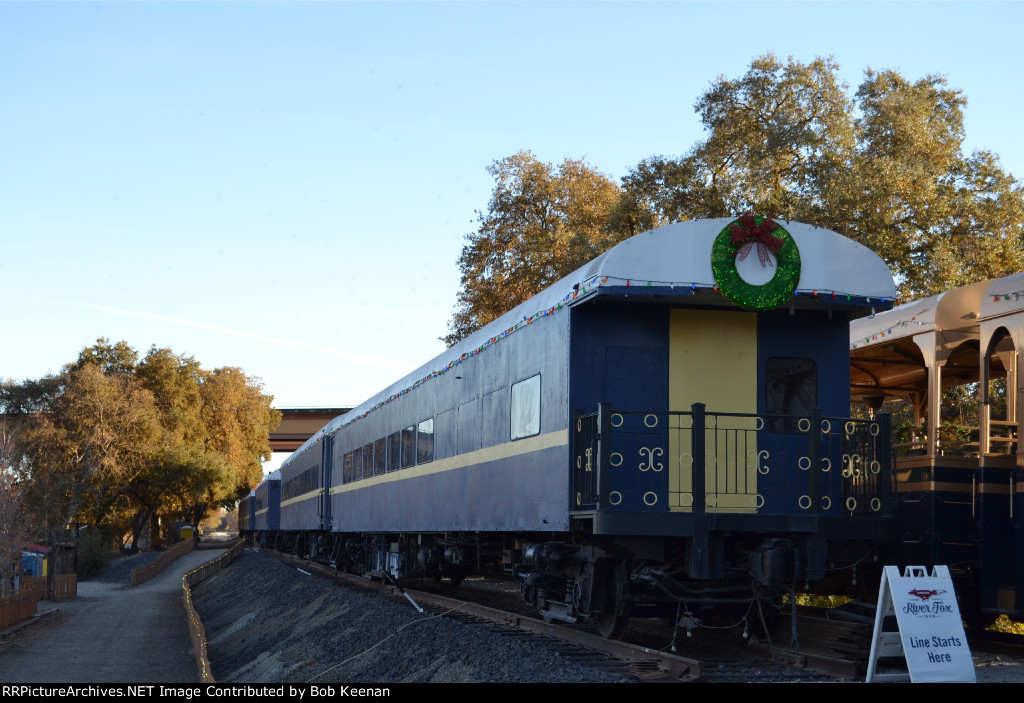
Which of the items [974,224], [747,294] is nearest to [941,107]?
[974,224]

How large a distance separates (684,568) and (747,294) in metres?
2.43

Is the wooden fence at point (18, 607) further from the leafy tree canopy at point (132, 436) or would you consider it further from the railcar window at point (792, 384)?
the railcar window at point (792, 384)

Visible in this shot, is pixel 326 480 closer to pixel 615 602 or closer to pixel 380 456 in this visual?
pixel 380 456

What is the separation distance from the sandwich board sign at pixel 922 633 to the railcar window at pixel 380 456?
10700 mm

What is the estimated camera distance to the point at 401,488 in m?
15.9

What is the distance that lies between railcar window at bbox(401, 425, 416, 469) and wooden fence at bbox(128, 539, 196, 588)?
27.0m

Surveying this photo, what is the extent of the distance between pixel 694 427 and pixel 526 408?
7.30ft

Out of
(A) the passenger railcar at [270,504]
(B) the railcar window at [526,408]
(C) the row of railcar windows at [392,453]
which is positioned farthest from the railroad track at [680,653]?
(A) the passenger railcar at [270,504]

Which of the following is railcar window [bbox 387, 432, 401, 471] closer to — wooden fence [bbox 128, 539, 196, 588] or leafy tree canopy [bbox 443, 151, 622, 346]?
leafy tree canopy [bbox 443, 151, 622, 346]

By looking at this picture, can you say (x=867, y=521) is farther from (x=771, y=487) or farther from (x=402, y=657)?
(x=402, y=657)

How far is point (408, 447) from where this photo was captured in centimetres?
1563

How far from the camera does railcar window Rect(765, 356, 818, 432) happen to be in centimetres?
1001

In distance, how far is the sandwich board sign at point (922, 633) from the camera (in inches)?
295

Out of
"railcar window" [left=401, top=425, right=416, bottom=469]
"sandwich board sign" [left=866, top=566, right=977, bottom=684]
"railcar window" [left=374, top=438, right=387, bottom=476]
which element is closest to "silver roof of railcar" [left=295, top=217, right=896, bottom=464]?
"sandwich board sign" [left=866, top=566, right=977, bottom=684]
